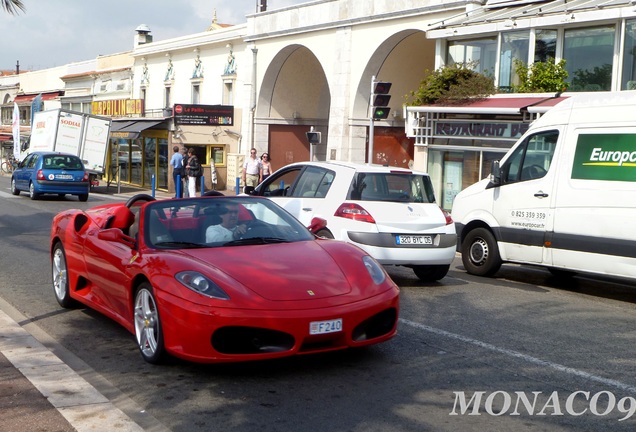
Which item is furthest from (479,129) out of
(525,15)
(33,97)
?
(33,97)

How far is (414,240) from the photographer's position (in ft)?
34.1

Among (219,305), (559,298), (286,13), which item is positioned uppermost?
(286,13)

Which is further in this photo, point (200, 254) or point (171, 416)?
point (200, 254)

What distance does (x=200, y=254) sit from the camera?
6.52m

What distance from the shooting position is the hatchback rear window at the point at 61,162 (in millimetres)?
26562

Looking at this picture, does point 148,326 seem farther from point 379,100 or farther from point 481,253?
point 379,100

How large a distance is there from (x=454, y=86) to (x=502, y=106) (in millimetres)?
2315

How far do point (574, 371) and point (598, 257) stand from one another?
4.01 metres

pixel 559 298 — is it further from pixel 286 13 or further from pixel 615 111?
pixel 286 13

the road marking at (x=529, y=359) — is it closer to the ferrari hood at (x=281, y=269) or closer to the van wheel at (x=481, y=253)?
the ferrari hood at (x=281, y=269)

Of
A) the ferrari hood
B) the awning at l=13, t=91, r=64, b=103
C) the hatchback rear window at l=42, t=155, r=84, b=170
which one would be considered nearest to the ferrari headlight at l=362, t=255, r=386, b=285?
the ferrari hood

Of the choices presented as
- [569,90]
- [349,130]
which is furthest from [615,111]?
[349,130]

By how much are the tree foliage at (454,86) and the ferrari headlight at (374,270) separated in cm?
1510

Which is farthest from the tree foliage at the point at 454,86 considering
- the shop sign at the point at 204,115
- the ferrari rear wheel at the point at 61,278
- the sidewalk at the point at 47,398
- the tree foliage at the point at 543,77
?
the sidewalk at the point at 47,398
